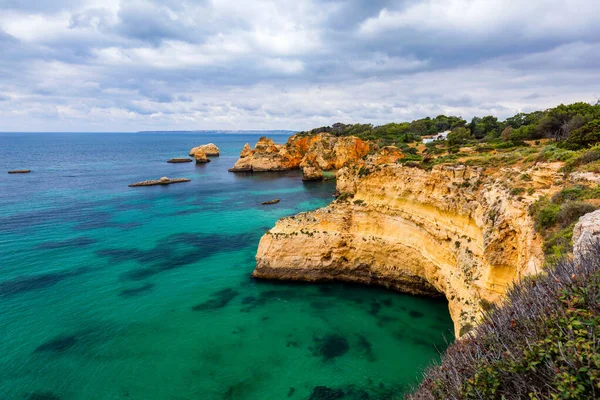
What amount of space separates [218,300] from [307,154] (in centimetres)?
6080

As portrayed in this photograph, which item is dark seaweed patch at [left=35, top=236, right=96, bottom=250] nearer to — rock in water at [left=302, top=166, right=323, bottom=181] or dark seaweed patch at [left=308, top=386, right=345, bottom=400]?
dark seaweed patch at [left=308, top=386, right=345, bottom=400]

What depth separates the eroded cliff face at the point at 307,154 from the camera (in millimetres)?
66062

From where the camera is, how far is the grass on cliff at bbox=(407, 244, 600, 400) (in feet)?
12.7

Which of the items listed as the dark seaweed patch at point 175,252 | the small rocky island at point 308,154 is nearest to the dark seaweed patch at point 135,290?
the dark seaweed patch at point 175,252

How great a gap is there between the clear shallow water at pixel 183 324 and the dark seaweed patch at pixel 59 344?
57mm

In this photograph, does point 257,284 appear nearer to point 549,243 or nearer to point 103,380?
point 103,380

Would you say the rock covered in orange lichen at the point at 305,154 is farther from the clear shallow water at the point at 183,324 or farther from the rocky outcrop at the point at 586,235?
the rocky outcrop at the point at 586,235

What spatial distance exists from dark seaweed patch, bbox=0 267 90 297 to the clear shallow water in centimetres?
8

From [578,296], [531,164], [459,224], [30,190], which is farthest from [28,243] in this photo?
[531,164]

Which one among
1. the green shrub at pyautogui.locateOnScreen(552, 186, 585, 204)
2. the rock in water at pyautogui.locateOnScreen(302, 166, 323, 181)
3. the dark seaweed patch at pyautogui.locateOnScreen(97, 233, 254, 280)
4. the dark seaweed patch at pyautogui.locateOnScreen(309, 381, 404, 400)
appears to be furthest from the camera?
the rock in water at pyautogui.locateOnScreen(302, 166, 323, 181)

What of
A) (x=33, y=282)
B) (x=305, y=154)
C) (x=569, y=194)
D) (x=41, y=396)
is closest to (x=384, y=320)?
(x=569, y=194)

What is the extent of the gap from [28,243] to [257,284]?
2316cm

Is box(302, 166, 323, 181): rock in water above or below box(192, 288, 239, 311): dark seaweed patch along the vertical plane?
above

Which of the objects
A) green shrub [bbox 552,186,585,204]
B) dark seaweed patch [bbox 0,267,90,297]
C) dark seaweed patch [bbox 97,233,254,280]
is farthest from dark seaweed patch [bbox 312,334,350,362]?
dark seaweed patch [bbox 0,267,90,297]
